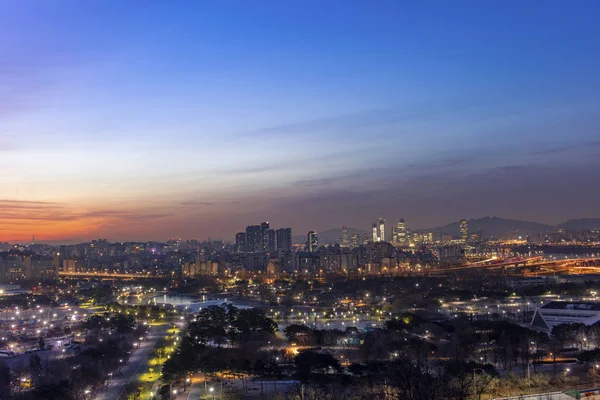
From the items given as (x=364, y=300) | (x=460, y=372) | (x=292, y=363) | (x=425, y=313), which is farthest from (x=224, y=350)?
(x=364, y=300)

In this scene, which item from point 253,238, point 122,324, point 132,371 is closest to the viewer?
point 132,371

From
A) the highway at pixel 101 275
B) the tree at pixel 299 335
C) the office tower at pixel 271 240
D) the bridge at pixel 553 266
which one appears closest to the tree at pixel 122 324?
the tree at pixel 299 335

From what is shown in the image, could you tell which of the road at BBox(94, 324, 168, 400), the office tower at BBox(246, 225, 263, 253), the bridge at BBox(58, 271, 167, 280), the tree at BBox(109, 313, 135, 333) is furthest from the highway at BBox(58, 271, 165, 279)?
the office tower at BBox(246, 225, 263, 253)

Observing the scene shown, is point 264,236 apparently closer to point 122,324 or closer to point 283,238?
point 283,238

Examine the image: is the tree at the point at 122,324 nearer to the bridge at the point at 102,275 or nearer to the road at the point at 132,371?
the road at the point at 132,371

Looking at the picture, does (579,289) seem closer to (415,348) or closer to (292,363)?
(415,348)

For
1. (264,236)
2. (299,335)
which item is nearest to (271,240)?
(264,236)
